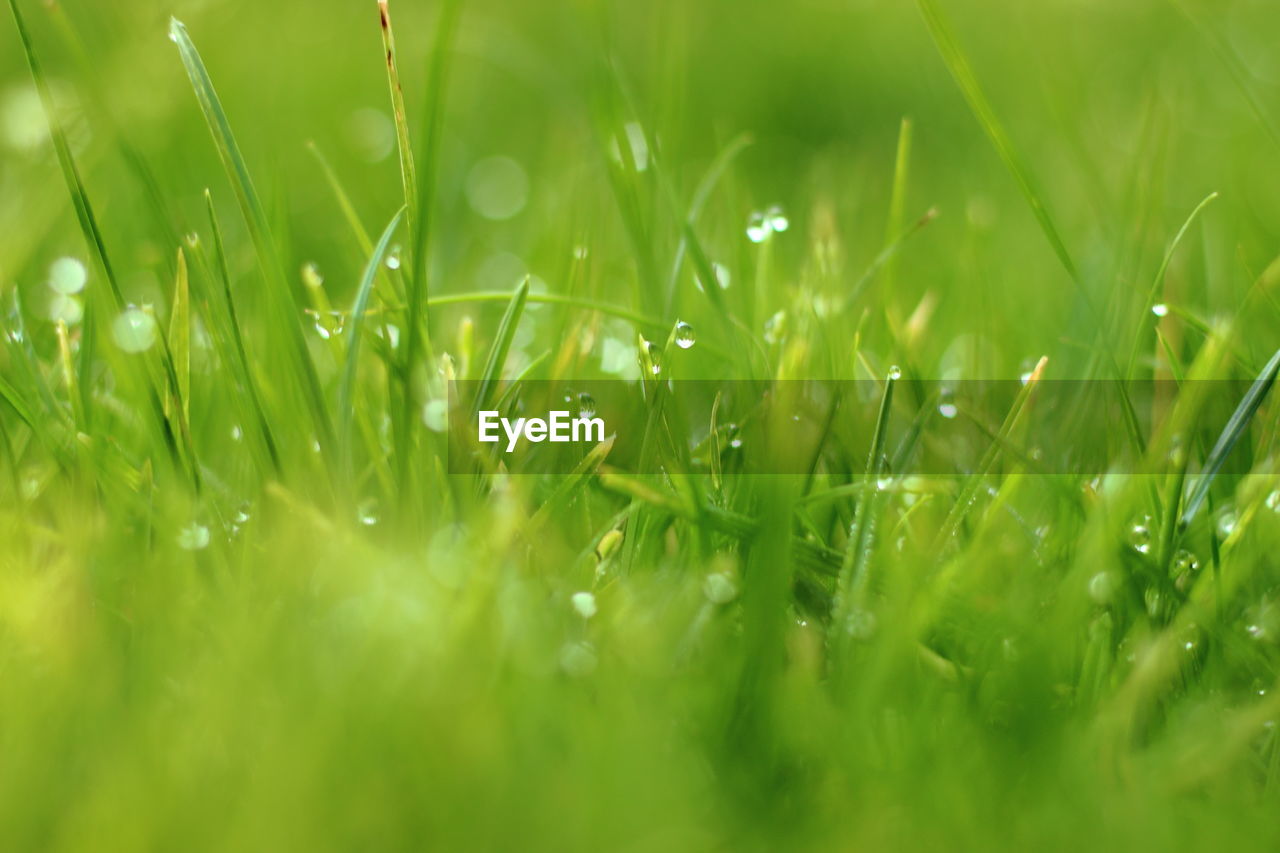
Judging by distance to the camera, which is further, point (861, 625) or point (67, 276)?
point (67, 276)

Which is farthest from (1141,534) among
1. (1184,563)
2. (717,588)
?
(717,588)

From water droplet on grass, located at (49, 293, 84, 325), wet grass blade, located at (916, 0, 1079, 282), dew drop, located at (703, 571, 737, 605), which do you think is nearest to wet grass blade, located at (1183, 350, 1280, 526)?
wet grass blade, located at (916, 0, 1079, 282)

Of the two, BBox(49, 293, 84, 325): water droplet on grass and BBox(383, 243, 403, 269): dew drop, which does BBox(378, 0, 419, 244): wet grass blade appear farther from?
BBox(49, 293, 84, 325): water droplet on grass

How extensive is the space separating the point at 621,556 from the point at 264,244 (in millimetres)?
339

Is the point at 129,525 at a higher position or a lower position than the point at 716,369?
lower

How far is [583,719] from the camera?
24.6 inches

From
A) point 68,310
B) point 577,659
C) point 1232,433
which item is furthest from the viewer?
point 68,310

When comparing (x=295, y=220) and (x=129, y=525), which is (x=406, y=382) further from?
(x=295, y=220)

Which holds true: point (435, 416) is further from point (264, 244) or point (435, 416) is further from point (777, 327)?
point (777, 327)

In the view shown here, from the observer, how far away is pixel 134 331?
844mm

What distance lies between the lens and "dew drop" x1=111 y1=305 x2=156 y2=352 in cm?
84

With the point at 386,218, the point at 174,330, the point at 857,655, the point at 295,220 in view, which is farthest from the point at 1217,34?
the point at 295,220

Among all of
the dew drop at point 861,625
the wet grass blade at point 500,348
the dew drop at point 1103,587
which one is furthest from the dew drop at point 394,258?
the dew drop at point 1103,587

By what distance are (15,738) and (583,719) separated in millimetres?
305
